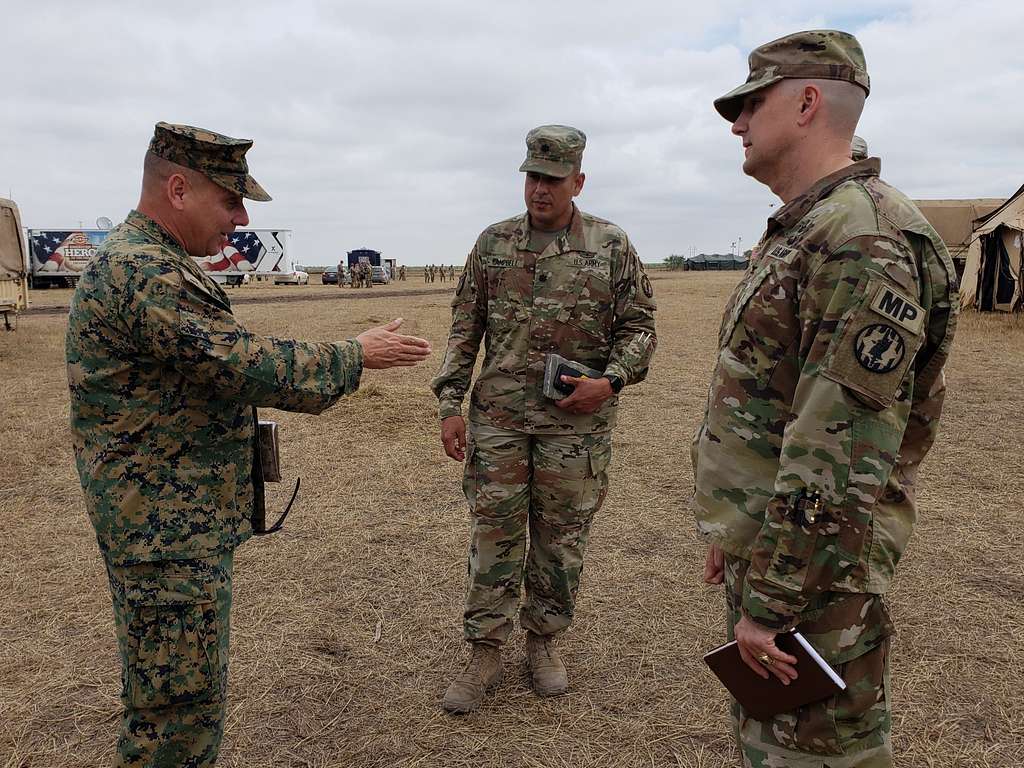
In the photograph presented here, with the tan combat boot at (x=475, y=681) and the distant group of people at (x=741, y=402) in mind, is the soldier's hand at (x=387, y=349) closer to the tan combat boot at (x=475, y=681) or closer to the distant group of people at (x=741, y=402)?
the distant group of people at (x=741, y=402)

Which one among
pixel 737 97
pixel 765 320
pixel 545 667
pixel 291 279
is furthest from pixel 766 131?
pixel 291 279

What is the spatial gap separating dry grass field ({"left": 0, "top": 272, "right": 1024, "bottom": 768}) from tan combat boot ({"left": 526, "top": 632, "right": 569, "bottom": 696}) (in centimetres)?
6

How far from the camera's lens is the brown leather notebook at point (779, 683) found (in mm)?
1661

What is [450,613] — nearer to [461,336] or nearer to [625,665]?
[625,665]

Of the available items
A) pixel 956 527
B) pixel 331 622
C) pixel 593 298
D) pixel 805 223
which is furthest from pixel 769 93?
pixel 956 527

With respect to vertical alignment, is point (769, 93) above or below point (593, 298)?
above

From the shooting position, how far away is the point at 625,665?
345 centimetres

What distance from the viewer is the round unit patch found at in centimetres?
151

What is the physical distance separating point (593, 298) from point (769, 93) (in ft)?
4.92

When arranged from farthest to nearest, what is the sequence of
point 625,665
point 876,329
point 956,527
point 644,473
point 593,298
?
point 644,473 → point 956,527 → point 625,665 → point 593,298 → point 876,329

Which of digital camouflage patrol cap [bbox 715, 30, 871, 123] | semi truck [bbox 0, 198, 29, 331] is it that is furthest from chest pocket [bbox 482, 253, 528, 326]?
semi truck [bbox 0, 198, 29, 331]

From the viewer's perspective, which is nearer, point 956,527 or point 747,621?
point 747,621

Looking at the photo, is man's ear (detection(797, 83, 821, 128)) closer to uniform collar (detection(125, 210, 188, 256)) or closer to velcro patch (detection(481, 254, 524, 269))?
velcro patch (detection(481, 254, 524, 269))

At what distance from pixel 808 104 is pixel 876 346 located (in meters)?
0.62
